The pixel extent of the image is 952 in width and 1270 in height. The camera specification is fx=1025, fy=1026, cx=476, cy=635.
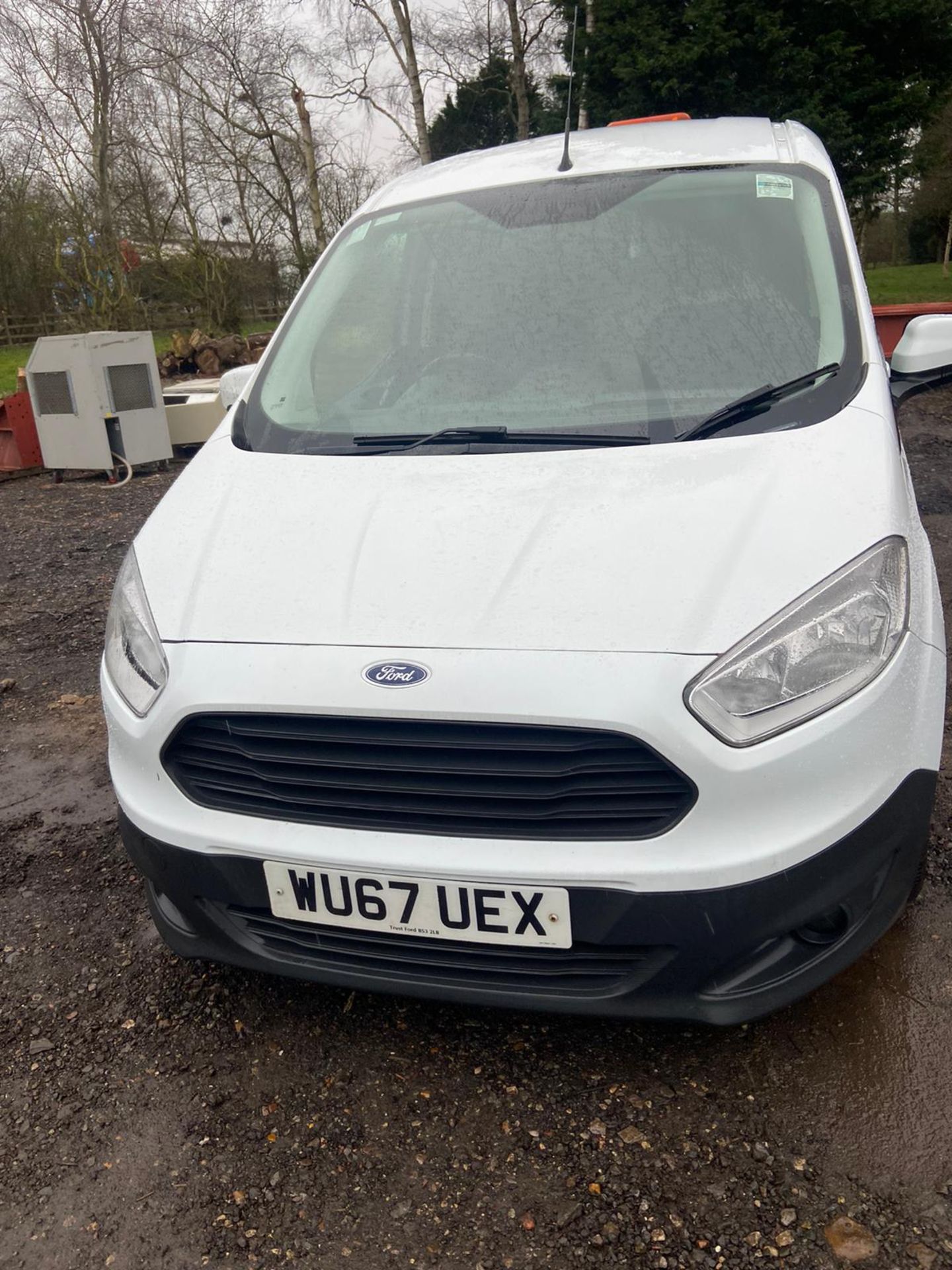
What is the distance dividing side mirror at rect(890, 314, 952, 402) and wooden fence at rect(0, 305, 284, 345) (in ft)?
70.2

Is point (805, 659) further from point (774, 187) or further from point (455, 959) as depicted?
point (774, 187)

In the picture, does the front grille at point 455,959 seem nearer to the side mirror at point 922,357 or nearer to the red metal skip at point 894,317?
the side mirror at point 922,357

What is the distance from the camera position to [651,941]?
5.80ft

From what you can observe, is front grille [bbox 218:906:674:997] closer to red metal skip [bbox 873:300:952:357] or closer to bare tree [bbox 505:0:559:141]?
red metal skip [bbox 873:300:952:357]

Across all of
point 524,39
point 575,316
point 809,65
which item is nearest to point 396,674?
point 575,316

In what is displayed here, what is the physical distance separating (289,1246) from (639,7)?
71.9 feet

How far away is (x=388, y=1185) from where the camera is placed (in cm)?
185

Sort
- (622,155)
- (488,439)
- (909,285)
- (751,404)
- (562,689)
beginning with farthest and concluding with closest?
(909,285)
(622,155)
(488,439)
(751,404)
(562,689)

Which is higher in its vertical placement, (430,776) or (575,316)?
(575,316)

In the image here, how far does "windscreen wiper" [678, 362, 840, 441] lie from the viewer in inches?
90.7

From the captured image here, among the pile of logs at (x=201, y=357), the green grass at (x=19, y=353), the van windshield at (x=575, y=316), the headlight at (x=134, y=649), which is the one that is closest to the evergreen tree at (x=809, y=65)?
the pile of logs at (x=201, y=357)

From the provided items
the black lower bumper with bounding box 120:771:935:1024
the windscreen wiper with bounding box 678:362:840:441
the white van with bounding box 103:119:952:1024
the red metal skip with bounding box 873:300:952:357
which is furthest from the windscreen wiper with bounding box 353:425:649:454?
the red metal skip with bounding box 873:300:952:357

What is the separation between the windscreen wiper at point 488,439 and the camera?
2.37 metres

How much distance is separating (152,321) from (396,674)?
26246 mm
